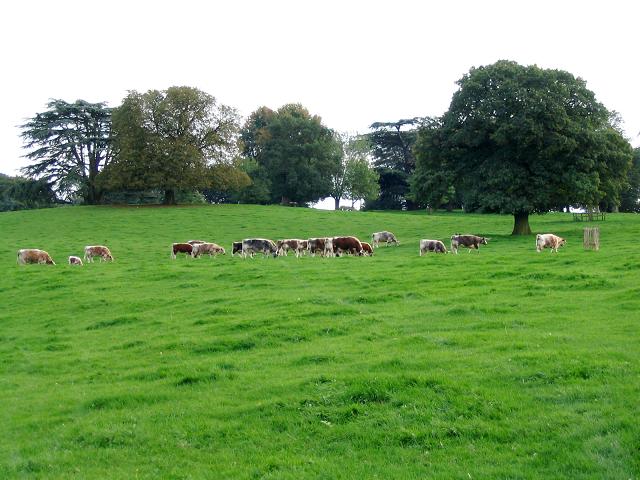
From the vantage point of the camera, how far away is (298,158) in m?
87.2

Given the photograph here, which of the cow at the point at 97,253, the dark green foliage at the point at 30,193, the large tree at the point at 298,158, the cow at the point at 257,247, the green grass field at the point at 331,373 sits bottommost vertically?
the green grass field at the point at 331,373

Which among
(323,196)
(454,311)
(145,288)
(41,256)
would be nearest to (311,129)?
(323,196)

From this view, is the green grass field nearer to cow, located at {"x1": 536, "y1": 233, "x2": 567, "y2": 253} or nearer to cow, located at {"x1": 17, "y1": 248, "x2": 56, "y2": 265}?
cow, located at {"x1": 536, "y1": 233, "x2": 567, "y2": 253}

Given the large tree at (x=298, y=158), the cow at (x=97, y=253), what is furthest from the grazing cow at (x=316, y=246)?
the large tree at (x=298, y=158)

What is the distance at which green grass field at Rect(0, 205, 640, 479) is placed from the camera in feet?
27.6

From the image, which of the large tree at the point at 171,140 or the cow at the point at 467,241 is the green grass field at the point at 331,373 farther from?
the large tree at the point at 171,140

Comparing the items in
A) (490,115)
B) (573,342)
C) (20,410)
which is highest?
(490,115)

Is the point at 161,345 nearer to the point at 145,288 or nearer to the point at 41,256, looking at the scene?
the point at 145,288

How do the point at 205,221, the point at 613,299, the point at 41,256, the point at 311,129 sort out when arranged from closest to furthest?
the point at 613,299
the point at 41,256
the point at 205,221
the point at 311,129

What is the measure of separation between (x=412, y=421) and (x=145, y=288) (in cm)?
1589

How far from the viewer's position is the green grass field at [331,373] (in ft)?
27.6

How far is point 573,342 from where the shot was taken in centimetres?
1240

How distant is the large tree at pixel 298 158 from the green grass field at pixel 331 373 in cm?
6288

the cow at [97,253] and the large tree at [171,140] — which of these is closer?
the cow at [97,253]
